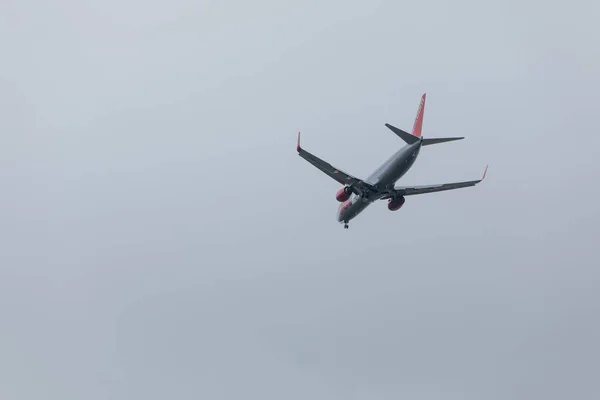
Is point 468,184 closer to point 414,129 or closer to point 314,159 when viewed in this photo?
point 414,129

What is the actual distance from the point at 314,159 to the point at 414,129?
38.7ft

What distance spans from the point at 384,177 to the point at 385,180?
2.19 feet

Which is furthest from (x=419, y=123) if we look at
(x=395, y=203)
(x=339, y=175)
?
(x=395, y=203)

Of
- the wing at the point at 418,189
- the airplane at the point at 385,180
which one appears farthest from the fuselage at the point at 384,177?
the wing at the point at 418,189

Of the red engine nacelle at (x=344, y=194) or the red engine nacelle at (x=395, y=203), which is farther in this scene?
the red engine nacelle at (x=395, y=203)

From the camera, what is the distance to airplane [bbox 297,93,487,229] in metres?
90.0

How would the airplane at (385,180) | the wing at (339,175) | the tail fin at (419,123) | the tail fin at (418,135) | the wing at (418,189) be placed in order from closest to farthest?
the tail fin at (418,135), the airplane at (385,180), the tail fin at (419,123), the wing at (339,175), the wing at (418,189)

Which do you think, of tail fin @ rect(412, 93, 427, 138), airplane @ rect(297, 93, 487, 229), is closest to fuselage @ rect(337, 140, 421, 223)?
airplane @ rect(297, 93, 487, 229)

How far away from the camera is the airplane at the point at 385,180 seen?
90000mm

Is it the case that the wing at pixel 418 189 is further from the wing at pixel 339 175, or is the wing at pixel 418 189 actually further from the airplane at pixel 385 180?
the wing at pixel 339 175

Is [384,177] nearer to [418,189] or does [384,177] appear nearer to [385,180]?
[385,180]

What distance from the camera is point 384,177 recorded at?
311ft

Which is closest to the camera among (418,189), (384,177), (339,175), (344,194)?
(384,177)

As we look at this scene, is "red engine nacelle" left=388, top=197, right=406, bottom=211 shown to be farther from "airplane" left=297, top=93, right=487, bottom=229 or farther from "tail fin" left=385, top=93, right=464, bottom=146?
"tail fin" left=385, top=93, right=464, bottom=146
